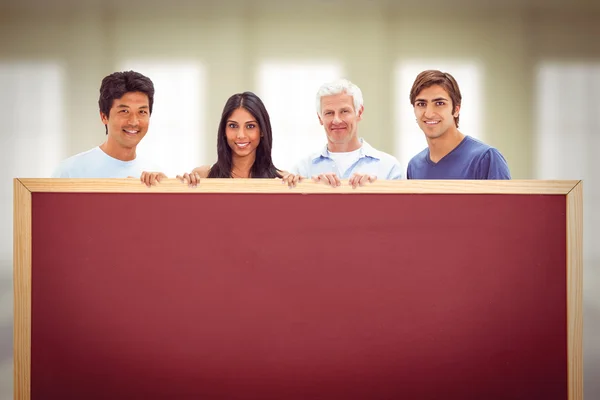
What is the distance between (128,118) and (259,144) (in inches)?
22.5

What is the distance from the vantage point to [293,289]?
1893mm

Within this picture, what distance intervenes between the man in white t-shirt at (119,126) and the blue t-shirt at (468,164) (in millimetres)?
1174

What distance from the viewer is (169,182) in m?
1.88

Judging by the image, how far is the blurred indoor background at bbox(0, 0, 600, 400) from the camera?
5957 mm


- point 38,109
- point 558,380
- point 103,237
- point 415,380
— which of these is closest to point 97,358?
point 103,237

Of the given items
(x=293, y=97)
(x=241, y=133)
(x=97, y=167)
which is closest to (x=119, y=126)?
(x=97, y=167)

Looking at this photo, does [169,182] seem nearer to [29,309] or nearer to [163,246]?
[163,246]

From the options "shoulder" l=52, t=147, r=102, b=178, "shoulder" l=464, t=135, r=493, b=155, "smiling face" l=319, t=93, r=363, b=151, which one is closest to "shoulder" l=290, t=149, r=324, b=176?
"smiling face" l=319, t=93, r=363, b=151

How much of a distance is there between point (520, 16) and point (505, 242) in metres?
5.01

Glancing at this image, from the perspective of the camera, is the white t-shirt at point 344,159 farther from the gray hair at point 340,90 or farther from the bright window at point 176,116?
the bright window at point 176,116

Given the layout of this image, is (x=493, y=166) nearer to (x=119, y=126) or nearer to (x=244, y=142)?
(x=244, y=142)

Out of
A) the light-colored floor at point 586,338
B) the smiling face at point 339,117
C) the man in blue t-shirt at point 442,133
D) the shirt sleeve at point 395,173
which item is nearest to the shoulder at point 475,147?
the man in blue t-shirt at point 442,133

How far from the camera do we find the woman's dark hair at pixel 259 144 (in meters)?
2.49

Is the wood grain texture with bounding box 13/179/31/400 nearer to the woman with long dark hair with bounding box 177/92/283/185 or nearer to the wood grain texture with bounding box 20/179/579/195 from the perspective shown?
the wood grain texture with bounding box 20/179/579/195
